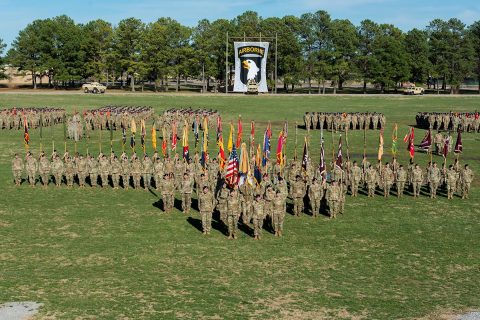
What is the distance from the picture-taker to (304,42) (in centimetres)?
10006

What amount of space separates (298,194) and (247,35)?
3170 inches

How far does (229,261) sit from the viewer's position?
14188 millimetres

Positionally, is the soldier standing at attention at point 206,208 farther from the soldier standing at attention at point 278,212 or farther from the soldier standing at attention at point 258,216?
the soldier standing at attention at point 278,212

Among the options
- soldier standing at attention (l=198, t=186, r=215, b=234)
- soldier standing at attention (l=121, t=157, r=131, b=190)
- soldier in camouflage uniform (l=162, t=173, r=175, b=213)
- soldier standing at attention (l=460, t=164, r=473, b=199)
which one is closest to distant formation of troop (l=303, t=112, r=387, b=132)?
soldier standing at attention (l=460, t=164, r=473, b=199)

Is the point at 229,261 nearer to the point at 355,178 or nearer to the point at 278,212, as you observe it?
the point at 278,212

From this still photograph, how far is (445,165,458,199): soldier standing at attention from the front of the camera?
67.2 feet

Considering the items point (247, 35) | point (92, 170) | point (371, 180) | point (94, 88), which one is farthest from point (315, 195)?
point (247, 35)

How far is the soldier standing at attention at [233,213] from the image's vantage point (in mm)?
15828

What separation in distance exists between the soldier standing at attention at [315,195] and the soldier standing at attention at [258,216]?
9.30 ft

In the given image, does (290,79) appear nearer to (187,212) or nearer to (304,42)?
(304,42)

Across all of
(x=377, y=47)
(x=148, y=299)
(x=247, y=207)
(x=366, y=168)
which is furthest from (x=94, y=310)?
(x=377, y=47)

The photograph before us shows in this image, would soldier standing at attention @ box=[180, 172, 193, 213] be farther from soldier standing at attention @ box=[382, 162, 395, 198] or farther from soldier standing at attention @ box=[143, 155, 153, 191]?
soldier standing at attention @ box=[382, 162, 395, 198]

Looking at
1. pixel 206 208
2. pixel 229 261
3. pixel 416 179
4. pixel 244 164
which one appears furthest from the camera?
pixel 416 179

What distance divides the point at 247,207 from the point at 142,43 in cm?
8075
